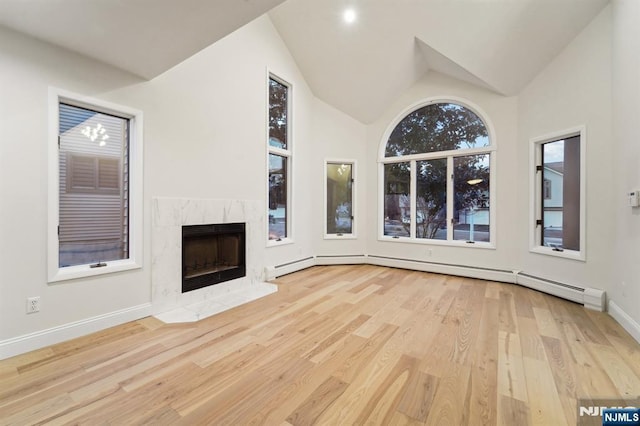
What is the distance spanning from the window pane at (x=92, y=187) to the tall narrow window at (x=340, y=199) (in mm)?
3657

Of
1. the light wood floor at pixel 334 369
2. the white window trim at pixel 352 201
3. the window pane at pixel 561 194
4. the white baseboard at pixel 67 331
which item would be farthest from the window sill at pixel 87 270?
the window pane at pixel 561 194

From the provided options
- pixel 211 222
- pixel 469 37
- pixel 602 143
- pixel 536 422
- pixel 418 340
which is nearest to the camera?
pixel 536 422

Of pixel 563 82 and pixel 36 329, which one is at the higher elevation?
pixel 563 82

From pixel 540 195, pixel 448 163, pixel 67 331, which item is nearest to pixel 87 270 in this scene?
pixel 67 331

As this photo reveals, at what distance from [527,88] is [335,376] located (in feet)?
16.1

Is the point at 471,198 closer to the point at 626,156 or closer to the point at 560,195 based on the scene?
the point at 560,195

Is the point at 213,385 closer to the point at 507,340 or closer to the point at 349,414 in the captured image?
the point at 349,414

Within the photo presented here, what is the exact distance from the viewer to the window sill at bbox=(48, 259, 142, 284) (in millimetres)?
2428

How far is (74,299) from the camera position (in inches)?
99.3

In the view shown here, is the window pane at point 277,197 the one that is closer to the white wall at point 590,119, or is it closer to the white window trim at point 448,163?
the white window trim at point 448,163

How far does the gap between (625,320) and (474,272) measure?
6.66 feet

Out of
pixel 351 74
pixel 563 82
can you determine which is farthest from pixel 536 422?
pixel 351 74

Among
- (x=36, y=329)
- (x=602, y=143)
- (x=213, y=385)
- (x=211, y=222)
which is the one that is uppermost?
(x=602, y=143)

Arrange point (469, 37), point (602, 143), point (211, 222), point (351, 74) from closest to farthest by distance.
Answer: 1. point (602, 143)
2. point (211, 222)
3. point (469, 37)
4. point (351, 74)
